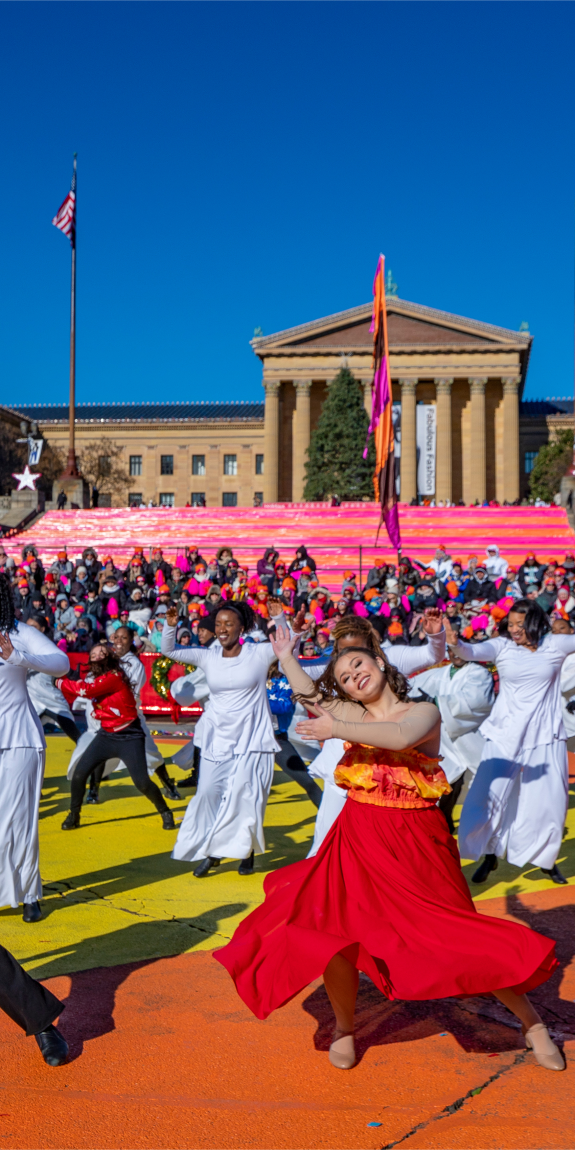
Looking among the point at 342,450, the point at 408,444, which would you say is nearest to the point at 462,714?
the point at 342,450

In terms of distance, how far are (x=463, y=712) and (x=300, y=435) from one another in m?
60.4

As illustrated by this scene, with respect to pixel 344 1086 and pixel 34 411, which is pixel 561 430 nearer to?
pixel 34 411

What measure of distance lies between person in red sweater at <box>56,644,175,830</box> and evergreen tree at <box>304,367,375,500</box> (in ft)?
152

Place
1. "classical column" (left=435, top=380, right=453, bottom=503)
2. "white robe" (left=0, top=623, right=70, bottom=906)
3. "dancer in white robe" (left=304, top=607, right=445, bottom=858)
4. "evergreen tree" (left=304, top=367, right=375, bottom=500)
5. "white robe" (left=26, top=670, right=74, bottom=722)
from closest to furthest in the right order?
"dancer in white robe" (left=304, top=607, right=445, bottom=858)
"white robe" (left=0, top=623, right=70, bottom=906)
"white robe" (left=26, top=670, right=74, bottom=722)
"evergreen tree" (left=304, top=367, right=375, bottom=500)
"classical column" (left=435, top=380, right=453, bottom=503)

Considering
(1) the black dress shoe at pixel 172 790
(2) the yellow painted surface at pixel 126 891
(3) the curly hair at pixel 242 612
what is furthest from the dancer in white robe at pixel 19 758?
(1) the black dress shoe at pixel 172 790

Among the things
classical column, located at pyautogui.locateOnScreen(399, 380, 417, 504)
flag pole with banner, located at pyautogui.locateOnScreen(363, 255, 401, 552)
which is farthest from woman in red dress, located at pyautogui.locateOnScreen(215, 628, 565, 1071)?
classical column, located at pyautogui.locateOnScreen(399, 380, 417, 504)

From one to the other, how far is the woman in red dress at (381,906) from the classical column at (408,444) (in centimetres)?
5950

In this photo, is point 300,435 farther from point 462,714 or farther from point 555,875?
point 555,875

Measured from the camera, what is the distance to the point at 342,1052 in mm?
3701

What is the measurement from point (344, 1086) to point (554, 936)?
218 cm

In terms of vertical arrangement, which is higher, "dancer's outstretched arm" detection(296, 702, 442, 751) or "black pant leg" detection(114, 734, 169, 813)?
"dancer's outstretched arm" detection(296, 702, 442, 751)

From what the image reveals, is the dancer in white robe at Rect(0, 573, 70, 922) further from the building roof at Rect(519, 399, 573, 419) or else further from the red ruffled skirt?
the building roof at Rect(519, 399, 573, 419)

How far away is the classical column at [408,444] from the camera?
63.7m

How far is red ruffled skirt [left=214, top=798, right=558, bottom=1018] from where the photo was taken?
3340mm
